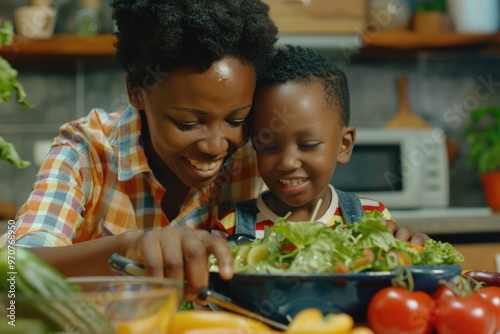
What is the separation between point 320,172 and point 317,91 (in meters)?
0.18

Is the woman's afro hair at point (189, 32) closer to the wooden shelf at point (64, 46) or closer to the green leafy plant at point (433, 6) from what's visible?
the wooden shelf at point (64, 46)

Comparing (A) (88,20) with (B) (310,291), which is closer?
(B) (310,291)

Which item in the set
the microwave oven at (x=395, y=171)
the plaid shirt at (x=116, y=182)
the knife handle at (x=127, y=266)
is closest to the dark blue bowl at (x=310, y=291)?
the knife handle at (x=127, y=266)

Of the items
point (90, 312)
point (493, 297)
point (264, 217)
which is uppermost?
point (90, 312)

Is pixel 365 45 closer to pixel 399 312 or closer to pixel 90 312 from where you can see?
pixel 399 312

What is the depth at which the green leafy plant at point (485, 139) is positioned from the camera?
10.1ft

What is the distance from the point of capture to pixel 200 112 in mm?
1245

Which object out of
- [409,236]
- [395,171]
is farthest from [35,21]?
[409,236]

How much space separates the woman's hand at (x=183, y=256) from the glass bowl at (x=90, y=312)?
17cm

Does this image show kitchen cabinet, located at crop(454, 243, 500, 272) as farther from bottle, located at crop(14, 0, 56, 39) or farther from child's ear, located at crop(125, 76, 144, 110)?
bottle, located at crop(14, 0, 56, 39)

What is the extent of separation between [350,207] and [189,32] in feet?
1.93

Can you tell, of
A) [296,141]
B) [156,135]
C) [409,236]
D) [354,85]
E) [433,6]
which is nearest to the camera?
[409,236]

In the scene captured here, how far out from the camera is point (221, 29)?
1.26 metres

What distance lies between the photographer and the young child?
143 cm
